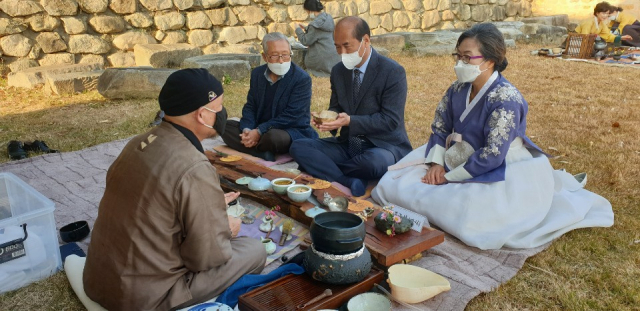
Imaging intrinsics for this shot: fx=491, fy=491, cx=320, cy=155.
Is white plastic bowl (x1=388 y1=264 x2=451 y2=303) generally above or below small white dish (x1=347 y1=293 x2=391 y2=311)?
below

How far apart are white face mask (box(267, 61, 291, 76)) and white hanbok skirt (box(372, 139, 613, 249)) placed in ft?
6.48

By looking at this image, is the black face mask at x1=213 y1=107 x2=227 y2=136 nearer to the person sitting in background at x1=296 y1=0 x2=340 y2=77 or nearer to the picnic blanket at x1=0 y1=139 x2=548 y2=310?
the picnic blanket at x1=0 y1=139 x2=548 y2=310

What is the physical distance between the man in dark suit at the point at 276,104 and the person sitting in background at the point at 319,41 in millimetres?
4819

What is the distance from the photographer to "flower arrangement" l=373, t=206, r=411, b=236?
3.38 metres

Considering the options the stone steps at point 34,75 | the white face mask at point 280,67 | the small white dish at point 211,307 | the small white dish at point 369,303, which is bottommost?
the small white dish at point 369,303

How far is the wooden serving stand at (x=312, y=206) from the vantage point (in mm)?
3213

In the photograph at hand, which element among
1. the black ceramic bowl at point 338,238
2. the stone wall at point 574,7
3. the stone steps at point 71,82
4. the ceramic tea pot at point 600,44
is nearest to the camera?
the black ceramic bowl at point 338,238

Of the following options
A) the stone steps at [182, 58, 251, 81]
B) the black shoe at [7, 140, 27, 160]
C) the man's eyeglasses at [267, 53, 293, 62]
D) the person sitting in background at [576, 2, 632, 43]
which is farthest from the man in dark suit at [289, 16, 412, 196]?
the person sitting in background at [576, 2, 632, 43]

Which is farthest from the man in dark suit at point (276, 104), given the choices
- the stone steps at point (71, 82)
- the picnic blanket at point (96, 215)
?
the stone steps at point (71, 82)

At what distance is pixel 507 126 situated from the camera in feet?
12.3

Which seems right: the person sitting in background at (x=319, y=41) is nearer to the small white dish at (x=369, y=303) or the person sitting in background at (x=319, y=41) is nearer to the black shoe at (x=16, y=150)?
the black shoe at (x=16, y=150)

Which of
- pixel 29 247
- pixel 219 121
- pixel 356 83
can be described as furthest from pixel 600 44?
pixel 29 247

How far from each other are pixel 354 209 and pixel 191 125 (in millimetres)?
1524

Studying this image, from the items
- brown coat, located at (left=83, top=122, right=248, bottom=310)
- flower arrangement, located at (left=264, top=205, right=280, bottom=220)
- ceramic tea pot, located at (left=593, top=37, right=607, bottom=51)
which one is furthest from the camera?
ceramic tea pot, located at (left=593, top=37, right=607, bottom=51)
